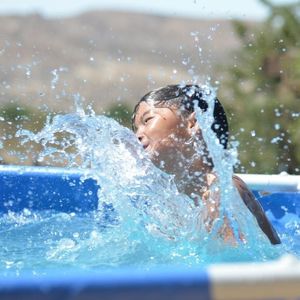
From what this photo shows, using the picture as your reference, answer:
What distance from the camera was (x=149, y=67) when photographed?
14984mm

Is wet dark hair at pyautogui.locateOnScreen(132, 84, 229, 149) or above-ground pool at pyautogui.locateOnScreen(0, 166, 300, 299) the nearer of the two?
above-ground pool at pyautogui.locateOnScreen(0, 166, 300, 299)

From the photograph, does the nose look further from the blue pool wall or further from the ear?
the blue pool wall

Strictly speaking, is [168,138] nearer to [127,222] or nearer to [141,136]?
[141,136]

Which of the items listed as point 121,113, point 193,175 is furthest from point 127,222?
point 121,113

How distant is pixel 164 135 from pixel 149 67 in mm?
11848

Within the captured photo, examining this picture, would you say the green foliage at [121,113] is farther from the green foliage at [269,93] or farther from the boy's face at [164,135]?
the boy's face at [164,135]

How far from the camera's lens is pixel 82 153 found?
346cm

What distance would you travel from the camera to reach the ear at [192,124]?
3248 millimetres

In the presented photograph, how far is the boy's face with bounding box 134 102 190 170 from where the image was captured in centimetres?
321

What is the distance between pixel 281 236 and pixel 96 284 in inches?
79.1

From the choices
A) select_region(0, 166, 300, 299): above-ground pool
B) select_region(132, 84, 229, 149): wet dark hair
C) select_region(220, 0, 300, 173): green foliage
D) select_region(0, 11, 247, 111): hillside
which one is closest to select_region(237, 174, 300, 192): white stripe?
select_region(132, 84, 229, 149): wet dark hair

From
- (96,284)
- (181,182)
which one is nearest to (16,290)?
(96,284)

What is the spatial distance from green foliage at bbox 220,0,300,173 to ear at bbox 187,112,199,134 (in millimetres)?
2245

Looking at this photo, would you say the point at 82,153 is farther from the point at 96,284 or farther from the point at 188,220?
the point at 96,284
